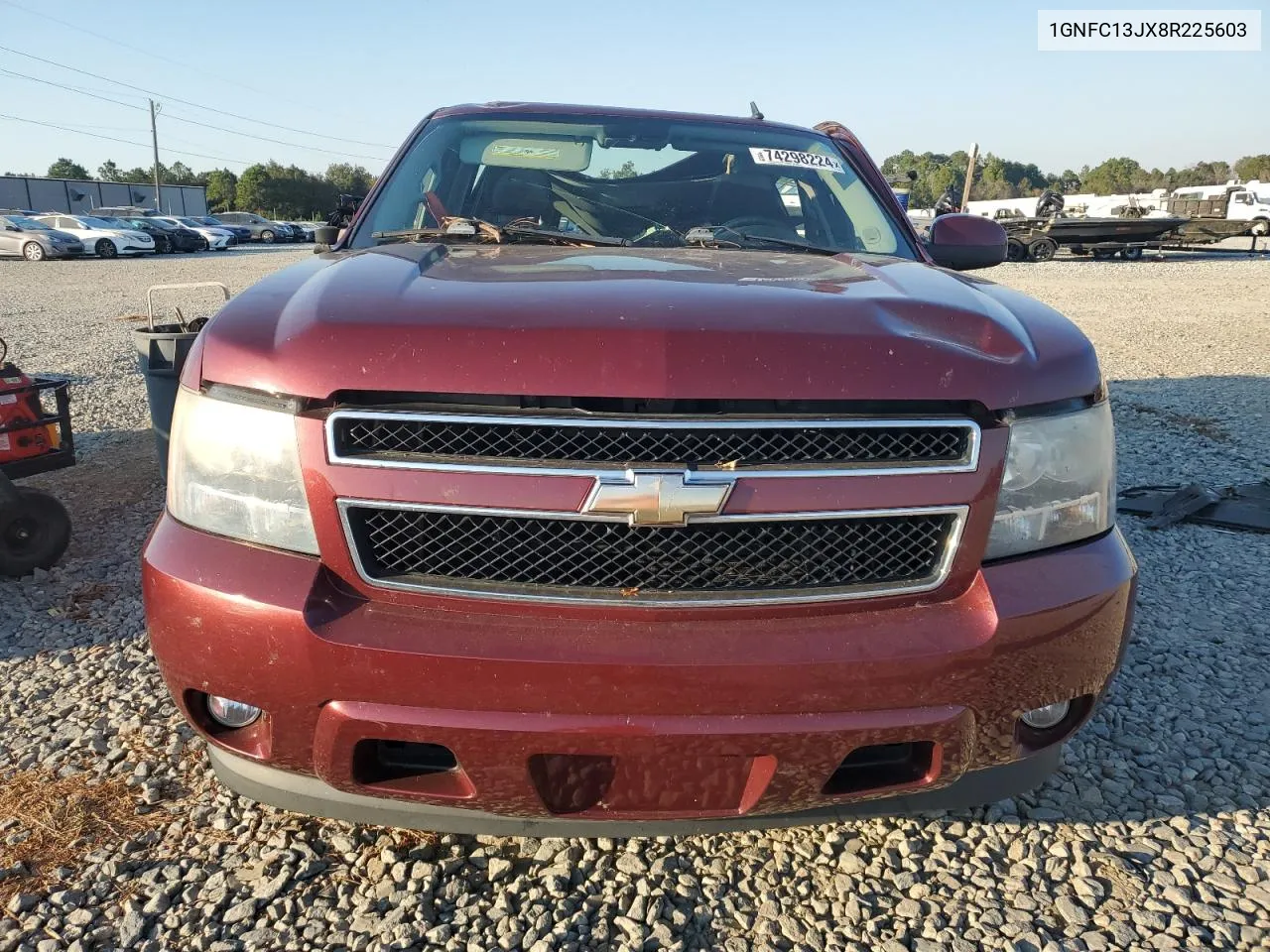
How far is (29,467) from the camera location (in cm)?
397

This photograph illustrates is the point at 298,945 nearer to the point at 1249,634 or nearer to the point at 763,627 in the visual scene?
the point at 763,627

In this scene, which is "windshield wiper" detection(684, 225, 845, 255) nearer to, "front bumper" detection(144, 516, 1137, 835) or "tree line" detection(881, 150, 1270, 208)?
"front bumper" detection(144, 516, 1137, 835)

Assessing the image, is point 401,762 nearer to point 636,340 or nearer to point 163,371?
point 636,340

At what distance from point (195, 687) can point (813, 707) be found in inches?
45.6

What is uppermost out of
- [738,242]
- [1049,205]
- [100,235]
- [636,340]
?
[1049,205]

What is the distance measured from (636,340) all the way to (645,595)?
46cm

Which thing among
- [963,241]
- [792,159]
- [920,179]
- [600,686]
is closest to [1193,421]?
[963,241]

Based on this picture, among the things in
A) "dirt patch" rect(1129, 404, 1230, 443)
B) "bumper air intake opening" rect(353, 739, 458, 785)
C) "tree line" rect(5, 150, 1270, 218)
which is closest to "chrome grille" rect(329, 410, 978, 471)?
"bumper air intake opening" rect(353, 739, 458, 785)

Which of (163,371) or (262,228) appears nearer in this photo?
(163,371)

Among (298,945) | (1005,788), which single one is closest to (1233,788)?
(1005,788)

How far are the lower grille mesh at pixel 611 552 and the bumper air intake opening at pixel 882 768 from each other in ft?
1.13

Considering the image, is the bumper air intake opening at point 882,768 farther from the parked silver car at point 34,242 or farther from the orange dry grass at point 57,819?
the parked silver car at point 34,242

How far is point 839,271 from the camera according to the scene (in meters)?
2.29

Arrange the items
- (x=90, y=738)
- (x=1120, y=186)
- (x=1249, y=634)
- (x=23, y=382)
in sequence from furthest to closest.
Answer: (x=1120, y=186) → (x=23, y=382) → (x=1249, y=634) → (x=90, y=738)
